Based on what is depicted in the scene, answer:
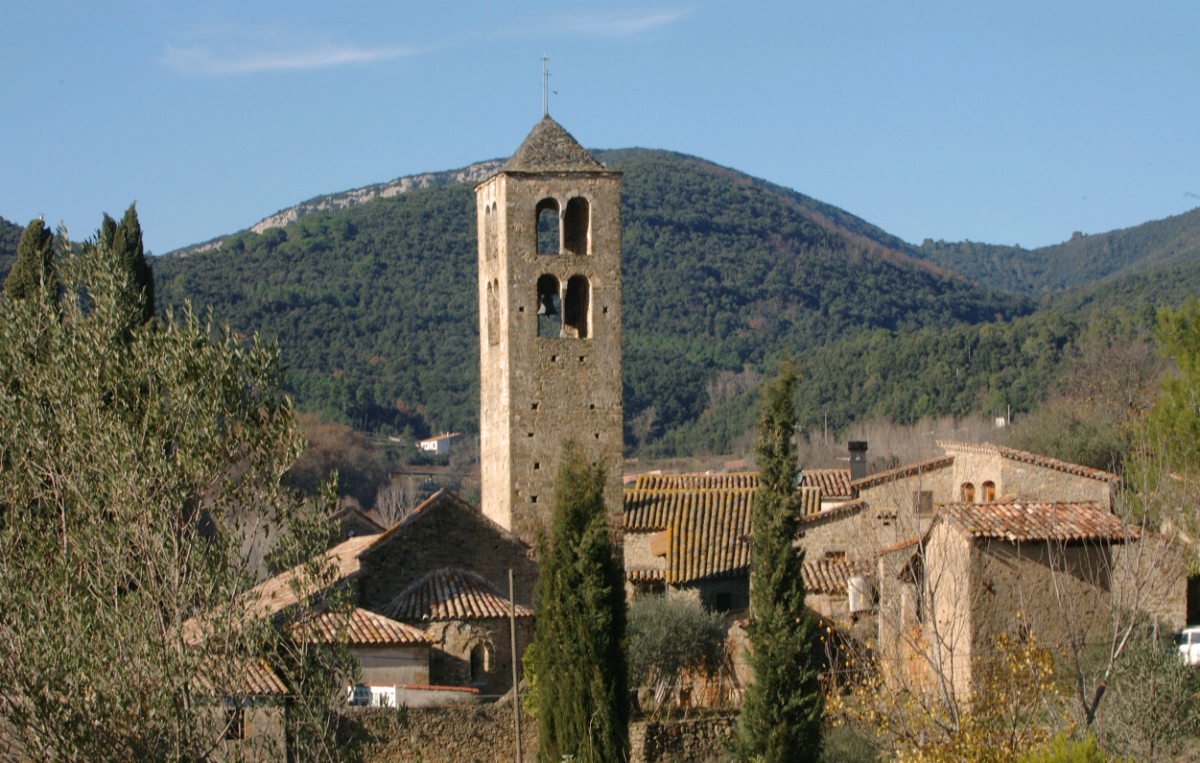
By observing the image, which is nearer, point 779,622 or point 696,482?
point 779,622

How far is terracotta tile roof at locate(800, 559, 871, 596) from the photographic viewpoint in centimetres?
2388

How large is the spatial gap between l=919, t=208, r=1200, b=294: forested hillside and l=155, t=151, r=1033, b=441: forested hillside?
45.0 ft

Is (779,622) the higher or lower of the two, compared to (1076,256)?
lower

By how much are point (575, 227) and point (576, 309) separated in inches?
59.8

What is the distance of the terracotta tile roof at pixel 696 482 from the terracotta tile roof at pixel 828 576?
14.8ft

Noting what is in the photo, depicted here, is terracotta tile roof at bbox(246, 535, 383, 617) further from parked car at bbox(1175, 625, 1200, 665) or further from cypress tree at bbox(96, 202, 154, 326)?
parked car at bbox(1175, 625, 1200, 665)

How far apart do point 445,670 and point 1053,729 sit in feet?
31.1

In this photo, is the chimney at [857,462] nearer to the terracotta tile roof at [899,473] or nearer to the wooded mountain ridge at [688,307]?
the terracotta tile roof at [899,473]

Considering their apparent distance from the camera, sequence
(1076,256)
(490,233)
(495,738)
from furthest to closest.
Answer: (1076,256), (490,233), (495,738)

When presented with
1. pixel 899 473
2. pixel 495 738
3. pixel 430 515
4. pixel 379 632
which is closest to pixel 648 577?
pixel 899 473

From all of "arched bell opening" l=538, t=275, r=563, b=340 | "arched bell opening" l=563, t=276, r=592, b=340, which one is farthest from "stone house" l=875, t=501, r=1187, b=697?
"arched bell opening" l=538, t=275, r=563, b=340

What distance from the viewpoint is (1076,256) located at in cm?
15162

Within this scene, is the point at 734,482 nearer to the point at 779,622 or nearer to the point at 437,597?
the point at 437,597

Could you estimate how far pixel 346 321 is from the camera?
292ft
